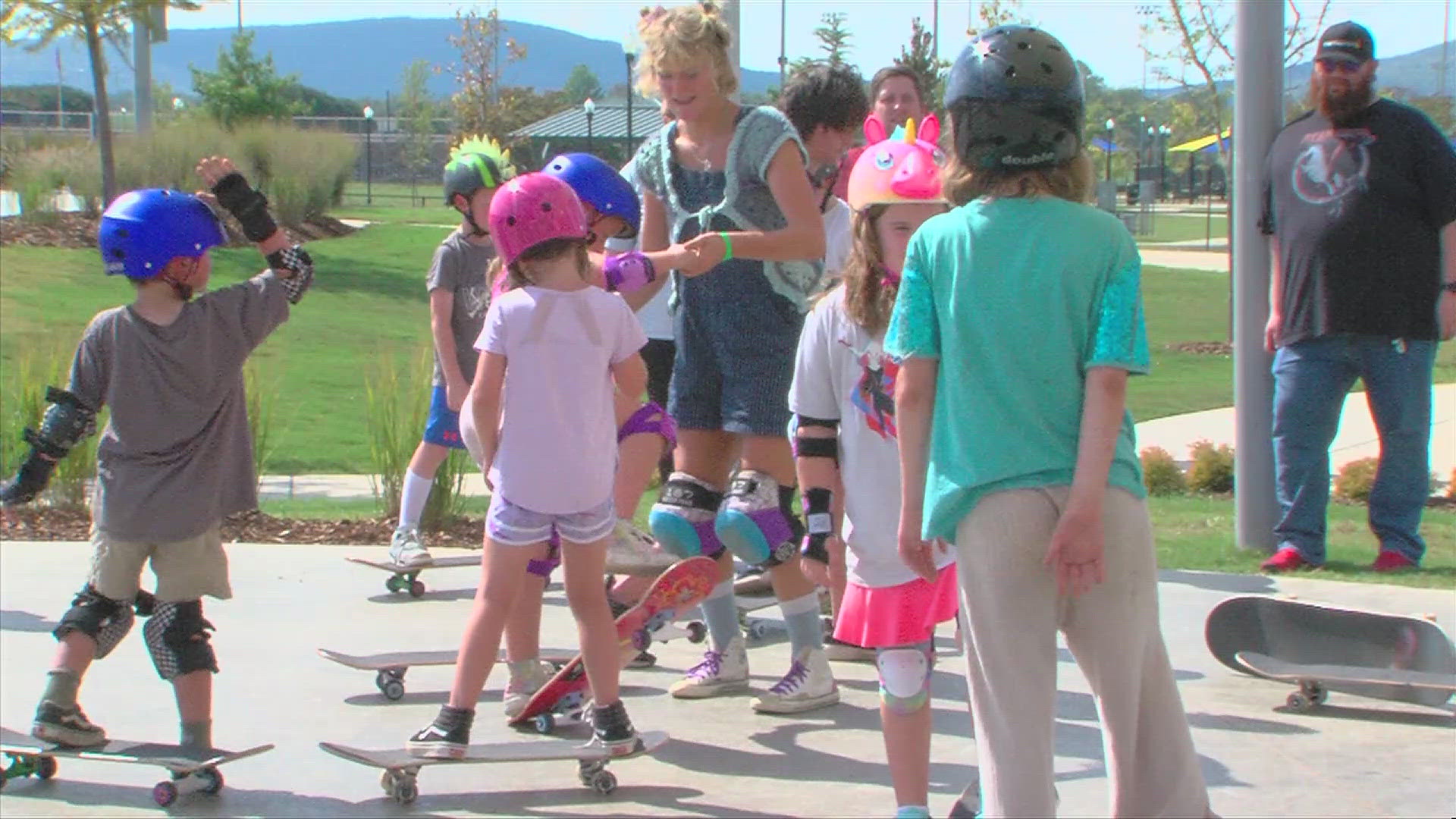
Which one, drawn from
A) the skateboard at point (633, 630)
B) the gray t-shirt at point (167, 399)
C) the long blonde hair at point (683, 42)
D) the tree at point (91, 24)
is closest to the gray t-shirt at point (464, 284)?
the long blonde hair at point (683, 42)

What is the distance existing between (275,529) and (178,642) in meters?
4.50

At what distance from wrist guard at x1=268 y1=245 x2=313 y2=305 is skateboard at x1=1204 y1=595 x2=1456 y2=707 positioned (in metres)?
2.88

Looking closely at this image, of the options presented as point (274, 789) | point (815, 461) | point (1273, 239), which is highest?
point (1273, 239)

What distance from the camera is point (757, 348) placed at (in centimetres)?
546

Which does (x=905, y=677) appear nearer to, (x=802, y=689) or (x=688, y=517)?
(x=802, y=689)

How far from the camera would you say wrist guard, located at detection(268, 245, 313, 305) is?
4.83m

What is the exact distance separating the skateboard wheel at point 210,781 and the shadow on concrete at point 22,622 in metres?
2.27

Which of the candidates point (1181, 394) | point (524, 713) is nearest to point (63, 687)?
point (524, 713)

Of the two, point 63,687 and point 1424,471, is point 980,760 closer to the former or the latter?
point 63,687

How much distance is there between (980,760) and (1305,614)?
2.61 m

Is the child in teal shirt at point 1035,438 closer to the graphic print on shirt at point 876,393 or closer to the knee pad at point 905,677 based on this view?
the knee pad at point 905,677

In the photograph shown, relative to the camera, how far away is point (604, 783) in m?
4.77

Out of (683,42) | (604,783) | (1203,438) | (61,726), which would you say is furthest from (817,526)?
(1203,438)

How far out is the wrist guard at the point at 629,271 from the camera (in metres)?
4.92
